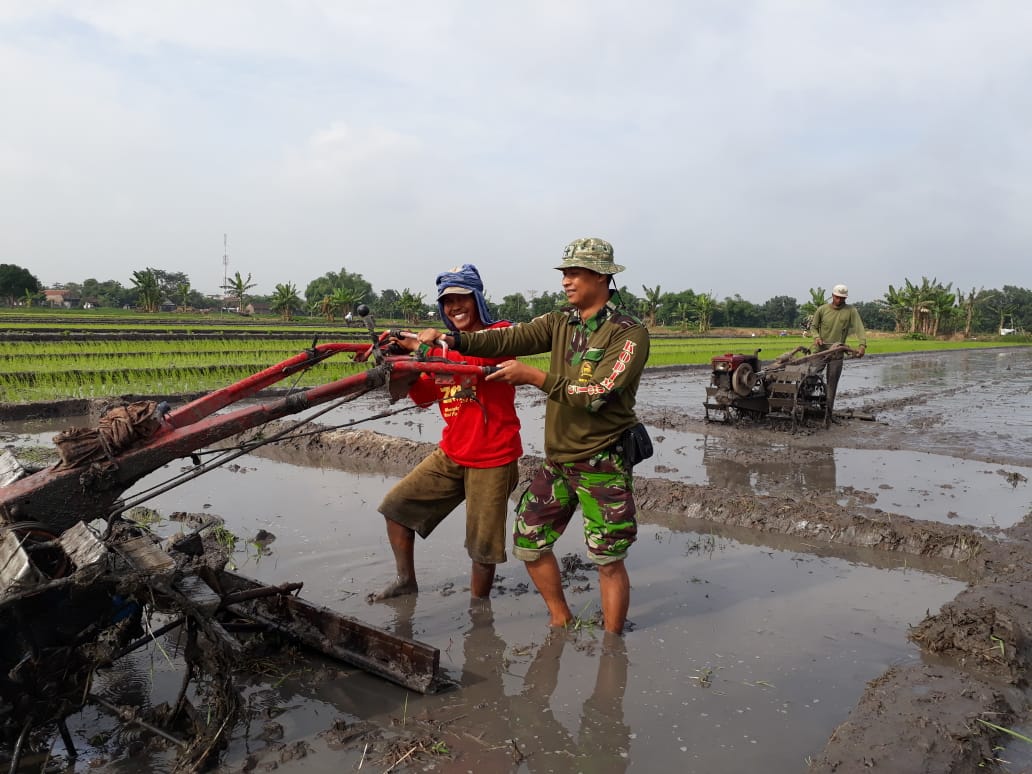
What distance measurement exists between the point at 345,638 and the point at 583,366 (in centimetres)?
163

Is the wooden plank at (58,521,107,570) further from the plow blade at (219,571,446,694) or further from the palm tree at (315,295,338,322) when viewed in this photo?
the palm tree at (315,295,338,322)

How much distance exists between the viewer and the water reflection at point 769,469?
23.4 ft

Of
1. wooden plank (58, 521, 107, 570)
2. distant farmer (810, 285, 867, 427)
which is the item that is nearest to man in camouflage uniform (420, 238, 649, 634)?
wooden plank (58, 521, 107, 570)

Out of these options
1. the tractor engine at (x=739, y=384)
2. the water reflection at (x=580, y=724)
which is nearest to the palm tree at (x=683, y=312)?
the tractor engine at (x=739, y=384)

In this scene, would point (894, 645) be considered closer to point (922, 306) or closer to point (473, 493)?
point (473, 493)

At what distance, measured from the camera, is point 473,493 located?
3.92 metres

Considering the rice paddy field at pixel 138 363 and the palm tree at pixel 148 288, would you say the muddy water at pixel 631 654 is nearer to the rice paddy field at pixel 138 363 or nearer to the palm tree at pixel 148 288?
the rice paddy field at pixel 138 363

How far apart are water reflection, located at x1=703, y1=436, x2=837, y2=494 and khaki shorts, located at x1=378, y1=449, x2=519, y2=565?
3598 mm

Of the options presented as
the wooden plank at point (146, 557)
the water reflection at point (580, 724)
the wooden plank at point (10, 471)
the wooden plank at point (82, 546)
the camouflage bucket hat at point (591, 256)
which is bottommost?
the water reflection at point (580, 724)

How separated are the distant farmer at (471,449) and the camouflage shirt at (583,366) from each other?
0.67 ft

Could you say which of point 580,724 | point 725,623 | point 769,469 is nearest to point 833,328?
point 769,469

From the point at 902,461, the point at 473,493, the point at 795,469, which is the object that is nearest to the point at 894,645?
the point at 473,493

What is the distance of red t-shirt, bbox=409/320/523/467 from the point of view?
3.84 metres

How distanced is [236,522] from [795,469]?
5451 millimetres
